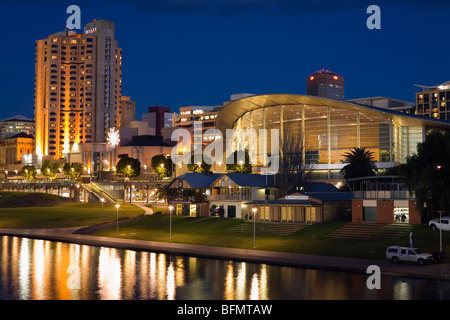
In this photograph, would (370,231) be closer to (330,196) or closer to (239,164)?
(330,196)

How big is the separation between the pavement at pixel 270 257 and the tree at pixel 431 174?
342 inches

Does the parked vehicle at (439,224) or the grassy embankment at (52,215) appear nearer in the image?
the parked vehicle at (439,224)

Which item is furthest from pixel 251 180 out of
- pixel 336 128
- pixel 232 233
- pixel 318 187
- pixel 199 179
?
pixel 336 128

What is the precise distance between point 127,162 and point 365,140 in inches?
3386

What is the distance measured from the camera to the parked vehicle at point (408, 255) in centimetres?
4456

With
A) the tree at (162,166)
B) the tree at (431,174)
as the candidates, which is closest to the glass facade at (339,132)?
the tree at (162,166)

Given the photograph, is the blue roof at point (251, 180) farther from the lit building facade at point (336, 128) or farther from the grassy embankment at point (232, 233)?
the lit building facade at point (336, 128)

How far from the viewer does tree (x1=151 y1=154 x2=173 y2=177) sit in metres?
172

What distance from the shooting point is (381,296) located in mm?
34375

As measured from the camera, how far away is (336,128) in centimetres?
11881

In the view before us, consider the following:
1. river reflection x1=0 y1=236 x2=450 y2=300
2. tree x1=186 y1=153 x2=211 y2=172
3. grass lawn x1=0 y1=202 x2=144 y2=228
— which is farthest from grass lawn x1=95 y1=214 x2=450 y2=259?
tree x1=186 y1=153 x2=211 y2=172

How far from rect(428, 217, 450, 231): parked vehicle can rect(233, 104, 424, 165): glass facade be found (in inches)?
2184
